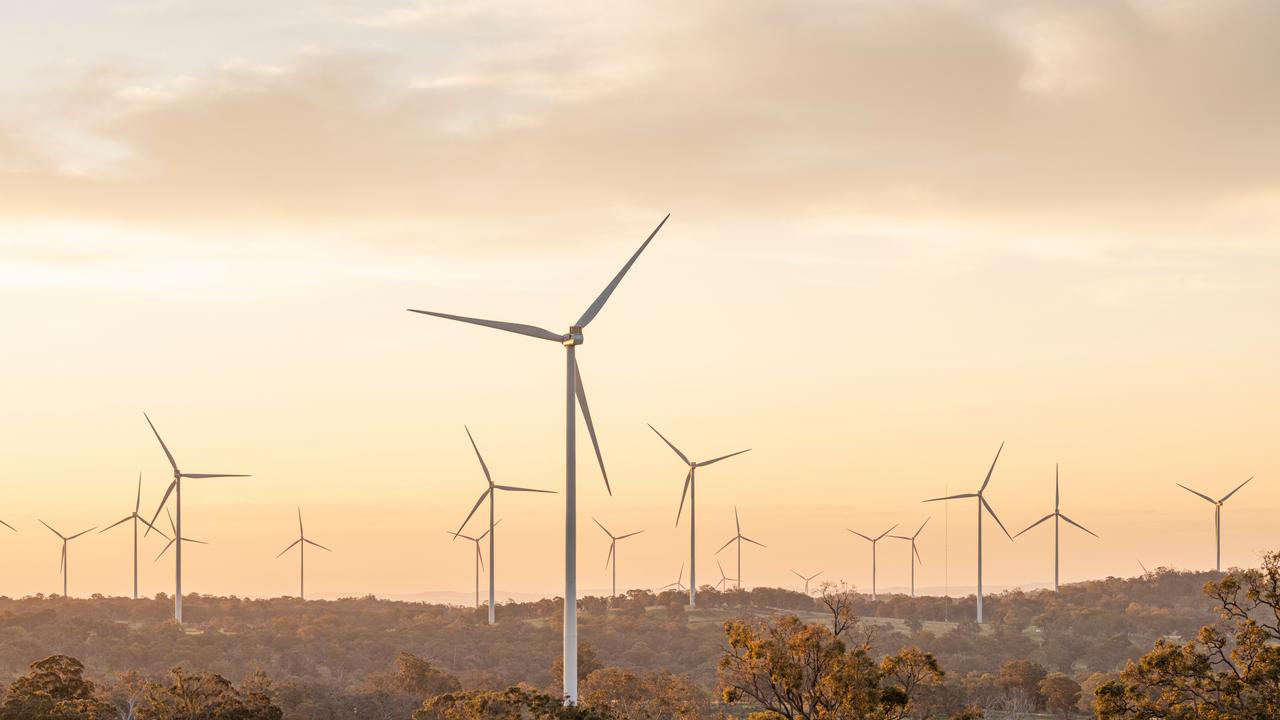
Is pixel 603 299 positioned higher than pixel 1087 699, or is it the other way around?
pixel 603 299

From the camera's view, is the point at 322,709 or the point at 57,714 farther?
the point at 322,709

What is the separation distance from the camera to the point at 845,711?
59.3 m

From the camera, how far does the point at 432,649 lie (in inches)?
5906

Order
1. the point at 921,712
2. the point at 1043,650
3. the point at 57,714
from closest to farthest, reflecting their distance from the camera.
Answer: the point at 57,714 < the point at 921,712 < the point at 1043,650

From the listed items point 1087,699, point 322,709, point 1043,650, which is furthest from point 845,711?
point 1043,650

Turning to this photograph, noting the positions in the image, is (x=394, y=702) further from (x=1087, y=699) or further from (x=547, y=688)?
(x=1087, y=699)

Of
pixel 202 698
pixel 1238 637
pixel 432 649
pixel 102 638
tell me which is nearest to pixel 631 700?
pixel 202 698

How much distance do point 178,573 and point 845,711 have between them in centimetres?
12672

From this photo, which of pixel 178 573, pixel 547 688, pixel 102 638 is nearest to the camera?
pixel 547 688

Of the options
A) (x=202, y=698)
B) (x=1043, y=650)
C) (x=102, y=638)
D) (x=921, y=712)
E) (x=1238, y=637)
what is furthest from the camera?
(x=1043, y=650)

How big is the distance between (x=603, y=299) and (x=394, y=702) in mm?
37447

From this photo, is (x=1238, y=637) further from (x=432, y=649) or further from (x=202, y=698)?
(x=432, y=649)

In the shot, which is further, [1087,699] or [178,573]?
[178,573]

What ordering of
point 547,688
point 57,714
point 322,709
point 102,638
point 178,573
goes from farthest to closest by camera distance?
point 178,573 < point 102,638 < point 547,688 < point 322,709 < point 57,714
